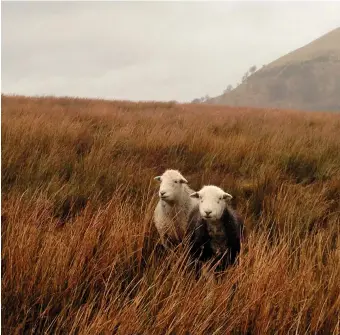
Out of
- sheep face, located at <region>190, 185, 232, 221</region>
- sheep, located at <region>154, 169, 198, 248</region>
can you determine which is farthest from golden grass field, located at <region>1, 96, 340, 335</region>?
sheep face, located at <region>190, 185, 232, 221</region>

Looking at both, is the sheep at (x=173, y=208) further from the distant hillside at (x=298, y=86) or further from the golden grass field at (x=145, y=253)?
the distant hillside at (x=298, y=86)

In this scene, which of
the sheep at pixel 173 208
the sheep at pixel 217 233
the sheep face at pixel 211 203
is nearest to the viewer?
the sheep face at pixel 211 203

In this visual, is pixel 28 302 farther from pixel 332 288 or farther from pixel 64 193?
pixel 64 193

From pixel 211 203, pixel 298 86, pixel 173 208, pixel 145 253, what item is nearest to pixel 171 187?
pixel 173 208

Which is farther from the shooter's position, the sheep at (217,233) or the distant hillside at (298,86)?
the distant hillside at (298,86)

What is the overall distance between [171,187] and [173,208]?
216 millimetres

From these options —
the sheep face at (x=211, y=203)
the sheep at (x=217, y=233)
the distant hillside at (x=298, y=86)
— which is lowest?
the sheep at (x=217, y=233)

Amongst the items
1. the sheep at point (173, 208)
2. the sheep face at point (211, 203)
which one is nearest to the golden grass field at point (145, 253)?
the sheep at point (173, 208)

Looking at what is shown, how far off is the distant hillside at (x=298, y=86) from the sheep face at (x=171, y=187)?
385ft

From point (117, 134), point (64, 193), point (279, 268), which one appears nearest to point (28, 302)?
point (279, 268)

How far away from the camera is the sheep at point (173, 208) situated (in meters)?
3.08

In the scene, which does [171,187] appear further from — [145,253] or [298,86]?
[298,86]

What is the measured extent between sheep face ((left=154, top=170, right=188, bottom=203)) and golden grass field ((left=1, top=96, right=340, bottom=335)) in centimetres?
19

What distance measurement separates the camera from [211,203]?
2770 mm
